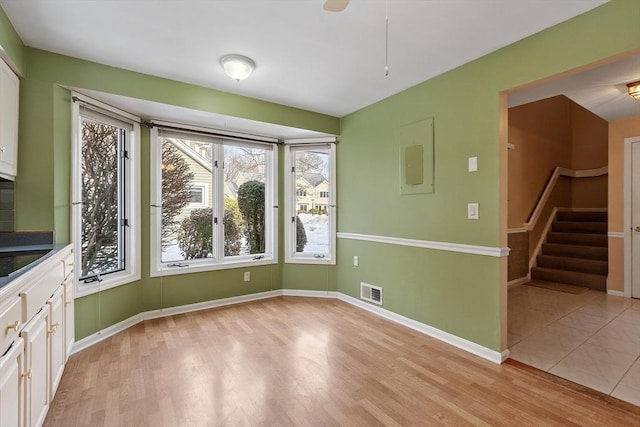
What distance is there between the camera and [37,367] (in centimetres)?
152

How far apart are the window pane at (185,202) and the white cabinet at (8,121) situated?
1.32 m

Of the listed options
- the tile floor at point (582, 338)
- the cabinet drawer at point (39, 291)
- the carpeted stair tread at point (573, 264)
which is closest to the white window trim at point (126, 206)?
the cabinet drawer at point (39, 291)

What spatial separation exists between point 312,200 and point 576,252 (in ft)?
15.2

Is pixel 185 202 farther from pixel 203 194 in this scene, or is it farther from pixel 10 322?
pixel 10 322

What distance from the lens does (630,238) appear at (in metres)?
4.09

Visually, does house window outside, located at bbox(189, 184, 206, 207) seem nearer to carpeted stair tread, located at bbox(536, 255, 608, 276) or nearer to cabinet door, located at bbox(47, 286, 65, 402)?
cabinet door, located at bbox(47, 286, 65, 402)

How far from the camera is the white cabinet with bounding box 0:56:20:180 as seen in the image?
200 cm

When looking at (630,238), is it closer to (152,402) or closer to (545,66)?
(545,66)

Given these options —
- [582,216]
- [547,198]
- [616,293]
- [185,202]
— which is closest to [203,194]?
[185,202]

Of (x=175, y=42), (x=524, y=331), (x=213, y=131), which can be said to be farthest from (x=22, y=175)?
(x=524, y=331)

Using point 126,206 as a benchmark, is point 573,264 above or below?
below

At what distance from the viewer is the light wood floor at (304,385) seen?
1.76 metres

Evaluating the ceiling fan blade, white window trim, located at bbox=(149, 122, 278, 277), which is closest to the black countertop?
white window trim, located at bbox=(149, 122, 278, 277)

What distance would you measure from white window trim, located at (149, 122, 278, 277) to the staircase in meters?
4.50
